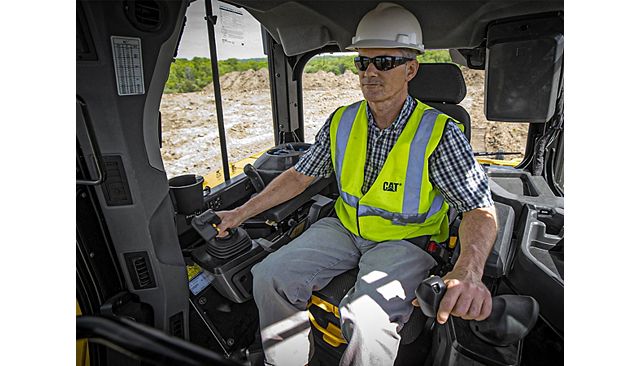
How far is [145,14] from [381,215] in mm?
1279

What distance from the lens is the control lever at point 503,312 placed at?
135 cm

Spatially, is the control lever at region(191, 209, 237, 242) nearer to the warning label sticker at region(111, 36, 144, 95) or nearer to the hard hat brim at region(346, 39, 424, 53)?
the warning label sticker at region(111, 36, 144, 95)

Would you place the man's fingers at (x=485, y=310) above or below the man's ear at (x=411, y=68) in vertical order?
below

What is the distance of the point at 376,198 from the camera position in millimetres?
2033

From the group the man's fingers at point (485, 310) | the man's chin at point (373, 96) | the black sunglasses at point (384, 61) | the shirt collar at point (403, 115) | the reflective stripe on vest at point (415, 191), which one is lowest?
the man's fingers at point (485, 310)

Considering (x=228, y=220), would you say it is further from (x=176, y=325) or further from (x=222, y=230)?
(x=176, y=325)

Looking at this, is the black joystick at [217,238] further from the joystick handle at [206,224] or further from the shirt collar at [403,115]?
the shirt collar at [403,115]

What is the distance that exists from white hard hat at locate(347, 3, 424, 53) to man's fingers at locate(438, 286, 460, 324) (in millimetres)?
1140

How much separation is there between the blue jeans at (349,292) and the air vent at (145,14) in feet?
3.66

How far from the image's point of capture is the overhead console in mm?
2270

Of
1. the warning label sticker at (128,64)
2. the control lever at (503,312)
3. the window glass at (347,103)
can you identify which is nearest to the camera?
the control lever at (503,312)

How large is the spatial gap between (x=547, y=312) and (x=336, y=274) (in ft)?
3.01

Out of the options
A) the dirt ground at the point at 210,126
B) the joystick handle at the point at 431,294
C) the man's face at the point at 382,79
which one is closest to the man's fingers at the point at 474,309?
the joystick handle at the point at 431,294

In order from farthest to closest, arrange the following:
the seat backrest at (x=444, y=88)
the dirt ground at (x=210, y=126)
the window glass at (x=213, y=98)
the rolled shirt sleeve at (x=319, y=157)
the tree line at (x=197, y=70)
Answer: the dirt ground at (x=210, y=126)
the tree line at (x=197, y=70)
the window glass at (x=213, y=98)
the seat backrest at (x=444, y=88)
the rolled shirt sleeve at (x=319, y=157)
